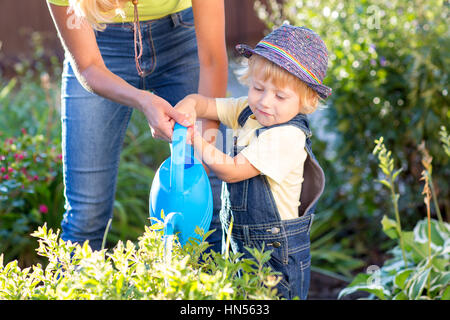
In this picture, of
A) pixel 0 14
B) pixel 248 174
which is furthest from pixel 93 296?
pixel 0 14

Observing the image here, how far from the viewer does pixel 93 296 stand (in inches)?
43.7

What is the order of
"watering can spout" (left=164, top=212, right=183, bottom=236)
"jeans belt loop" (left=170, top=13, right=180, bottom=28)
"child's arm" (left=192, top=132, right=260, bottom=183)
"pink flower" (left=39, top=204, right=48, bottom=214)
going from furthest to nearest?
"pink flower" (left=39, top=204, right=48, bottom=214), "jeans belt loop" (left=170, top=13, right=180, bottom=28), "child's arm" (left=192, top=132, right=260, bottom=183), "watering can spout" (left=164, top=212, right=183, bottom=236)

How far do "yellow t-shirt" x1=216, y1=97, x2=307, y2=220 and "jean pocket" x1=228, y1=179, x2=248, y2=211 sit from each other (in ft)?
0.29

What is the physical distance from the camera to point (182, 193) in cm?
155

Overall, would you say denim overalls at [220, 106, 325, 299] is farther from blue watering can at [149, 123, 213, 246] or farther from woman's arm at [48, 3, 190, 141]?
woman's arm at [48, 3, 190, 141]

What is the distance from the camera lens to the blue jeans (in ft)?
6.85

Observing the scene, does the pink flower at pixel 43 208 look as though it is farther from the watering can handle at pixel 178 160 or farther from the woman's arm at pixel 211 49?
the watering can handle at pixel 178 160

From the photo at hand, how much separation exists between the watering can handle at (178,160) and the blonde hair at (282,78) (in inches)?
13.2

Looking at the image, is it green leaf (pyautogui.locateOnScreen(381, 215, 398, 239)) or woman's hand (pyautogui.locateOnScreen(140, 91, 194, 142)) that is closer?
woman's hand (pyautogui.locateOnScreen(140, 91, 194, 142))

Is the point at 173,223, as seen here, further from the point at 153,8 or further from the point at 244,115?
the point at 153,8

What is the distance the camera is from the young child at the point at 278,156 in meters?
1.65

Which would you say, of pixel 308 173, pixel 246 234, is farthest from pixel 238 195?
pixel 308 173

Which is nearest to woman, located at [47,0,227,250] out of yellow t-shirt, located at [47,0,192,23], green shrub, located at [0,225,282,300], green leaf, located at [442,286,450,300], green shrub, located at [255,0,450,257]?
yellow t-shirt, located at [47,0,192,23]
